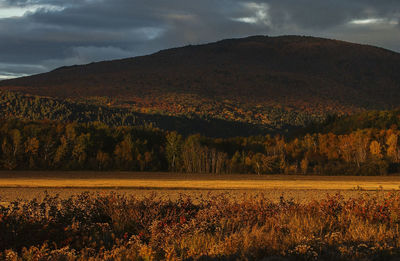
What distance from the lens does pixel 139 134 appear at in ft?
138

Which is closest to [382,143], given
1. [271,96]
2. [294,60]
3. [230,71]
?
[271,96]

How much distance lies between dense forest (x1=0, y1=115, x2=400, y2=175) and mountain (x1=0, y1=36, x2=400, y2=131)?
34113mm

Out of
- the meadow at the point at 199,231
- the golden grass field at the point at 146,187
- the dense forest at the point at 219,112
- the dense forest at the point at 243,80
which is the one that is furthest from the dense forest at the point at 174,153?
the dense forest at the point at 243,80

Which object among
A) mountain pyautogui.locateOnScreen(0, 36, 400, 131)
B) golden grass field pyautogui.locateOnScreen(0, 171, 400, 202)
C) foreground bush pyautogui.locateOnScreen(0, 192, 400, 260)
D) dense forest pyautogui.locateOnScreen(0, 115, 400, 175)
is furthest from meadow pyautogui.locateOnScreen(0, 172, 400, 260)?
mountain pyautogui.locateOnScreen(0, 36, 400, 131)

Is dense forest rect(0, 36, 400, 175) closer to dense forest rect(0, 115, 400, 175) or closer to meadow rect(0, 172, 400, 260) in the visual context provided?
dense forest rect(0, 115, 400, 175)

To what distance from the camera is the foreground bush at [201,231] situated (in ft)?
25.9

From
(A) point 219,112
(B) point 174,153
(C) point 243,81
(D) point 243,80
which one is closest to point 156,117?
(A) point 219,112

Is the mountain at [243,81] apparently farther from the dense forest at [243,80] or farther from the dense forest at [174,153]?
the dense forest at [174,153]

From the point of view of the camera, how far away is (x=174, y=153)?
38.1 m

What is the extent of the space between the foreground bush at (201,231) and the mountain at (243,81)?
62.5 m

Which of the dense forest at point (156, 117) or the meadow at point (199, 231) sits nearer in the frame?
the meadow at point (199, 231)

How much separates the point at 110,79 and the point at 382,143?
78.8 meters

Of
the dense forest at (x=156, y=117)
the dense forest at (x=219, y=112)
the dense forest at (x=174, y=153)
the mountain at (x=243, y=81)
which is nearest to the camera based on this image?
the dense forest at (x=174, y=153)

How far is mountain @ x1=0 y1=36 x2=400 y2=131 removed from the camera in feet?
280
